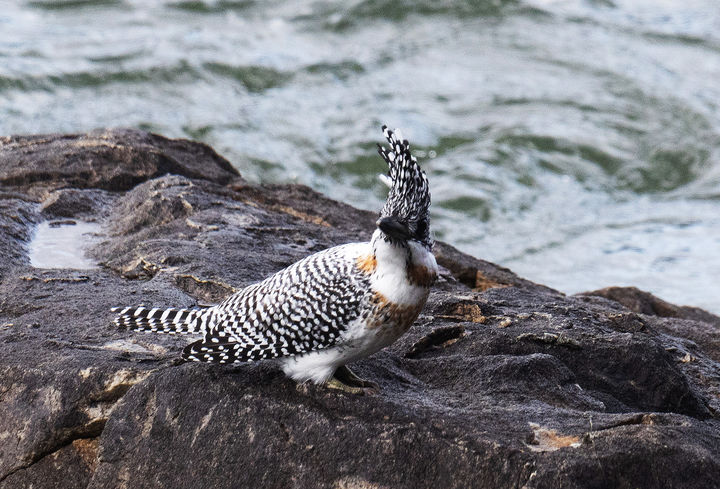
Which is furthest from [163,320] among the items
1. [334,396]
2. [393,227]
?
[393,227]

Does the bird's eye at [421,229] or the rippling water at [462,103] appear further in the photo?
the rippling water at [462,103]

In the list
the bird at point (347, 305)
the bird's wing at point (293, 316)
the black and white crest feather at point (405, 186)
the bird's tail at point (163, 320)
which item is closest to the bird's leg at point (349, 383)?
the bird at point (347, 305)

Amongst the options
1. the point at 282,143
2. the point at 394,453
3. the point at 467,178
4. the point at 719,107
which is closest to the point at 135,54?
the point at 282,143

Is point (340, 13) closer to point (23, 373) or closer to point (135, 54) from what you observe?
point (135, 54)

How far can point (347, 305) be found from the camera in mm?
4660

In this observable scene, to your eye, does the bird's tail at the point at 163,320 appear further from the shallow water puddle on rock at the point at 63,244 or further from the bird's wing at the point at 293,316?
the shallow water puddle on rock at the point at 63,244

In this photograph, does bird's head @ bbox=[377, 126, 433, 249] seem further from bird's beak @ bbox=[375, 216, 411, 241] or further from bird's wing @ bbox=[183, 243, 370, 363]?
bird's wing @ bbox=[183, 243, 370, 363]

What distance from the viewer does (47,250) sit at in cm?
727

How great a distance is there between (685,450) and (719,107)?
16303 millimetres

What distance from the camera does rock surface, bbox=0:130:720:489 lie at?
14.1ft

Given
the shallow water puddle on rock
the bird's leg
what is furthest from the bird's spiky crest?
the shallow water puddle on rock

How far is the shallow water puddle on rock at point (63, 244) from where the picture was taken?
279 inches

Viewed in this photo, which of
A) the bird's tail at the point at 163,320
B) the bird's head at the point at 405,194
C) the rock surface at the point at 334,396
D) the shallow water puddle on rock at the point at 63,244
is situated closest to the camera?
the rock surface at the point at 334,396

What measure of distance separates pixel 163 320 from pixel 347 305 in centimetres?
103
